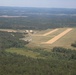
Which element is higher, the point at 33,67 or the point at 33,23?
the point at 33,67

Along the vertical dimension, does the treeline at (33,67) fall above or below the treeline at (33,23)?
above

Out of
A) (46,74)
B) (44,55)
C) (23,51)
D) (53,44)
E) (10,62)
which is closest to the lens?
(46,74)

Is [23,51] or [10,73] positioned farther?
[23,51]

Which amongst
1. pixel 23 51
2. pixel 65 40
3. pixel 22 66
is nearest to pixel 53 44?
pixel 65 40

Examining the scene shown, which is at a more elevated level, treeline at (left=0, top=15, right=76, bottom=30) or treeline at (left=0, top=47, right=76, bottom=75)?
treeline at (left=0, top=47, right=76, bottom=75)

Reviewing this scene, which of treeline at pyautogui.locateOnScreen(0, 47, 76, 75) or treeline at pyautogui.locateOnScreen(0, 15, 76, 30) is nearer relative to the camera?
treeline at pyautogui.locateOnScreen(0, 47, 76, 75)

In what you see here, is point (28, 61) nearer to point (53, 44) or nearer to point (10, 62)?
point (10, 62)

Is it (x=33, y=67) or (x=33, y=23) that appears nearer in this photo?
(x=33, y=67)

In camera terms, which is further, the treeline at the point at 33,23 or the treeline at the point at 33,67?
the treeline at the point at 33,23

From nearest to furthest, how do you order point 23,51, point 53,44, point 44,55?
point 44,55
point 23,51
point 53,44

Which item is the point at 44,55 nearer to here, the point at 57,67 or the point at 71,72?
the point at 57,67
